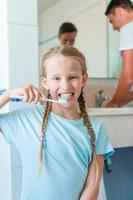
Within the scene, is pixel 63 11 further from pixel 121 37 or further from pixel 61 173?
pixel 61 173

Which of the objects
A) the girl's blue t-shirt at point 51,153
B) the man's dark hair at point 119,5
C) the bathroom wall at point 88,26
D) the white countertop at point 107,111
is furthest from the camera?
the man's dark hair at point 119,5

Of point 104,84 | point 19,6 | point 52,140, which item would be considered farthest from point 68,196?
point 104,84

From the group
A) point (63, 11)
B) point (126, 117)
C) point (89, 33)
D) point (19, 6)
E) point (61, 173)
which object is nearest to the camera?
point (61, 173)

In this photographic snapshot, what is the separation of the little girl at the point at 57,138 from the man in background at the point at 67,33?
2.19 ft

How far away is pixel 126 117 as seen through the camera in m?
1.41

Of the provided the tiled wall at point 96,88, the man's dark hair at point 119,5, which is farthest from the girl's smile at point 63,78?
the man's dark hair at point 119,5

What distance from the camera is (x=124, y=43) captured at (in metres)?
1.76

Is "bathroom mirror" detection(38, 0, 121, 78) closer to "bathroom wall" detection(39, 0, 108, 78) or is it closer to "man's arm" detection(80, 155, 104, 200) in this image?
"bathroom wall" detection(39, 0, 108, 78)

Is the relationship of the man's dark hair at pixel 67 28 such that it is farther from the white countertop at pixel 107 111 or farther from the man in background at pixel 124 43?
the white countertop at pixel 107 111

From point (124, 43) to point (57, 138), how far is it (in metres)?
0.99

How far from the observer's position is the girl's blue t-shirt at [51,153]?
908mm

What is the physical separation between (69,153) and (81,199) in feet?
0.45

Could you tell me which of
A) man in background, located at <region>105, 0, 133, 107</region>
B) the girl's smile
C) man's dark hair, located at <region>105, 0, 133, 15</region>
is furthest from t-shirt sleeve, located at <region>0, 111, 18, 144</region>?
man's dark hair, located at <region>105, 0, 133, 15</region>

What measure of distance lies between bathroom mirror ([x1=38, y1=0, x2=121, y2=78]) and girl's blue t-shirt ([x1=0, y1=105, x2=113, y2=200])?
72cm
